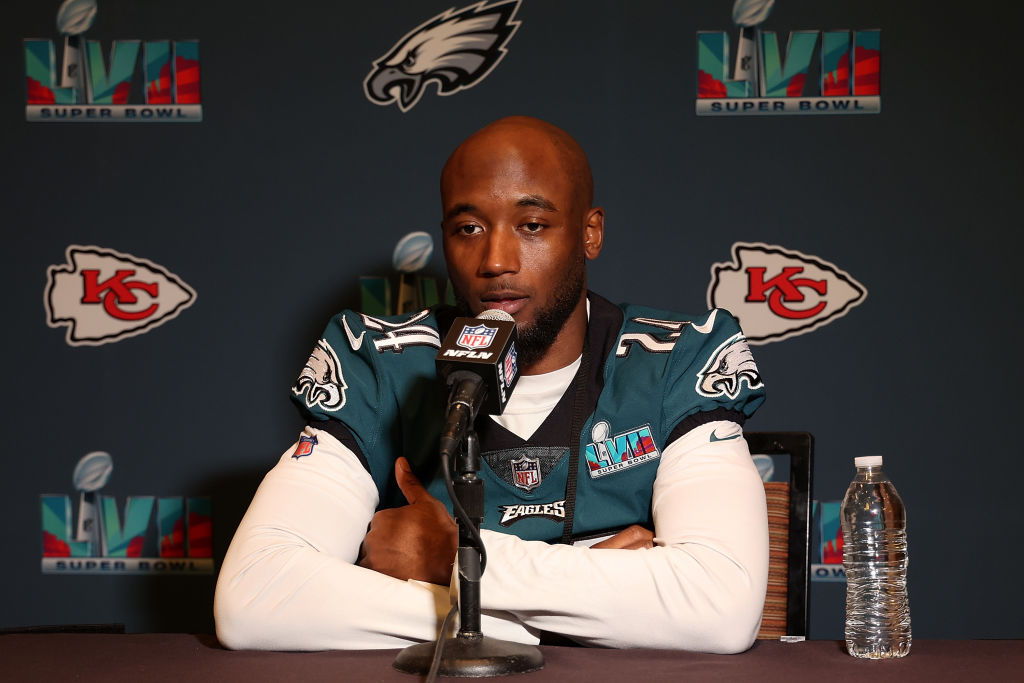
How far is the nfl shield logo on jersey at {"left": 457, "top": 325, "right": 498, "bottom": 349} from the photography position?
1.08 metres

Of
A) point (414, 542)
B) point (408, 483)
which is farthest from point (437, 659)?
point (408, 483)

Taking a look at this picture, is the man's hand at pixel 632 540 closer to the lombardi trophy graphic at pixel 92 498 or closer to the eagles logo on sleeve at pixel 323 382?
the eagles logo on sleeve at pixel 323 382

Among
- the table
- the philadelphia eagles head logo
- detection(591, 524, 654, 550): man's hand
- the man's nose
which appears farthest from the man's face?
the philadelphia eagles head logo

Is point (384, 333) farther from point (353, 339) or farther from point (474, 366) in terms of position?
point (474, 366)

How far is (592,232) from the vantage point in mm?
1763

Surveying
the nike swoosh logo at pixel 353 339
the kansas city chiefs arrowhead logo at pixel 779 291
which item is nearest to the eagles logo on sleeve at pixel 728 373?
the nike swoosh logo at pixel 353 339

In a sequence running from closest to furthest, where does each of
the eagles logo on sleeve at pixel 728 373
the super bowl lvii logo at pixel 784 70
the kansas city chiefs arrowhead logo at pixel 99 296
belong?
the eagles logo on sleeve at pixel 728 373, the super bowl lvii logo at pixel 784 70, the kansas city chiefs arrowhead logo at pixel 99 296

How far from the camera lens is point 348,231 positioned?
2.32m

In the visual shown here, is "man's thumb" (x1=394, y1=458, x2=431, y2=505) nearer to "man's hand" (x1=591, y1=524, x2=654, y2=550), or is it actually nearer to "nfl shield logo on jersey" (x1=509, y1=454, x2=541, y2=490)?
"nfl shield logo on jersey" (x1=509, y1=454, x2=541, y2=490)

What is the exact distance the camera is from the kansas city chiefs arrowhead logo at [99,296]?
2.36 m

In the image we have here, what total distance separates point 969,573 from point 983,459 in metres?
0.24

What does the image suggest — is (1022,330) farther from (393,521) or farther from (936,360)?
(393,521)

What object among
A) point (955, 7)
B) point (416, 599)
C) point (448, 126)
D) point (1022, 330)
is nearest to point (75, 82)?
point (448, 126)

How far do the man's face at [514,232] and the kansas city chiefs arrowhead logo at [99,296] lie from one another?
1018mm
